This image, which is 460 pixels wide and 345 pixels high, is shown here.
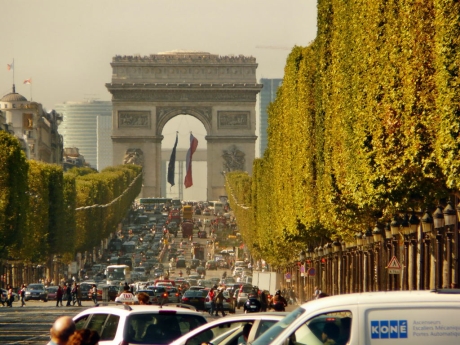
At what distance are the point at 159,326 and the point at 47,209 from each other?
66.7m

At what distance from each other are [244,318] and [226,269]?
9108cm

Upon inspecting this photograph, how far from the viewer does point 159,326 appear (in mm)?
17266

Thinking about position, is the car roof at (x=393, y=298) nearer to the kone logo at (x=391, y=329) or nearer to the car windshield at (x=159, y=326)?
the kone logo at (x=391, y=329)

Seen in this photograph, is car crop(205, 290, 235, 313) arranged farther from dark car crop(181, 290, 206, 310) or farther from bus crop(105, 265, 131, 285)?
bus crop(105, 265, 131, 285)

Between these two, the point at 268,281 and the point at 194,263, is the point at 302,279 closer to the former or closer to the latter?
the point at 268,281

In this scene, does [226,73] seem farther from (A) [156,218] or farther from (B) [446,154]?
(B) [446,154]

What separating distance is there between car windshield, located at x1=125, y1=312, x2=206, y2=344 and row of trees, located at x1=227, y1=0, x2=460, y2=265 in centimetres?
703

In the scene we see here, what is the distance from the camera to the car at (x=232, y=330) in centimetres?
1586

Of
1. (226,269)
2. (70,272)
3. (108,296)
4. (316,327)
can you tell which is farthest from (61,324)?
(226,269)

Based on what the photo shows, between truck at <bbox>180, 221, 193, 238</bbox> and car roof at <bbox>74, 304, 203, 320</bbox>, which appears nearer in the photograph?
car roof at <bbox>74, 304, 203, 320</bbox>

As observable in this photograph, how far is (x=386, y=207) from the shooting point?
30.6 m

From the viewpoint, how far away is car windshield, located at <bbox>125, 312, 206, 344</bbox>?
663 inches

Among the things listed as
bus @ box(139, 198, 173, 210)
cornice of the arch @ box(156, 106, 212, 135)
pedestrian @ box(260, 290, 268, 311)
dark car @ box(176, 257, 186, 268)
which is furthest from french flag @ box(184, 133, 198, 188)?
pedestrian @ box(260, 290, 268, 311)

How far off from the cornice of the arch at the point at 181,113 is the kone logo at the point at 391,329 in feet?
499
